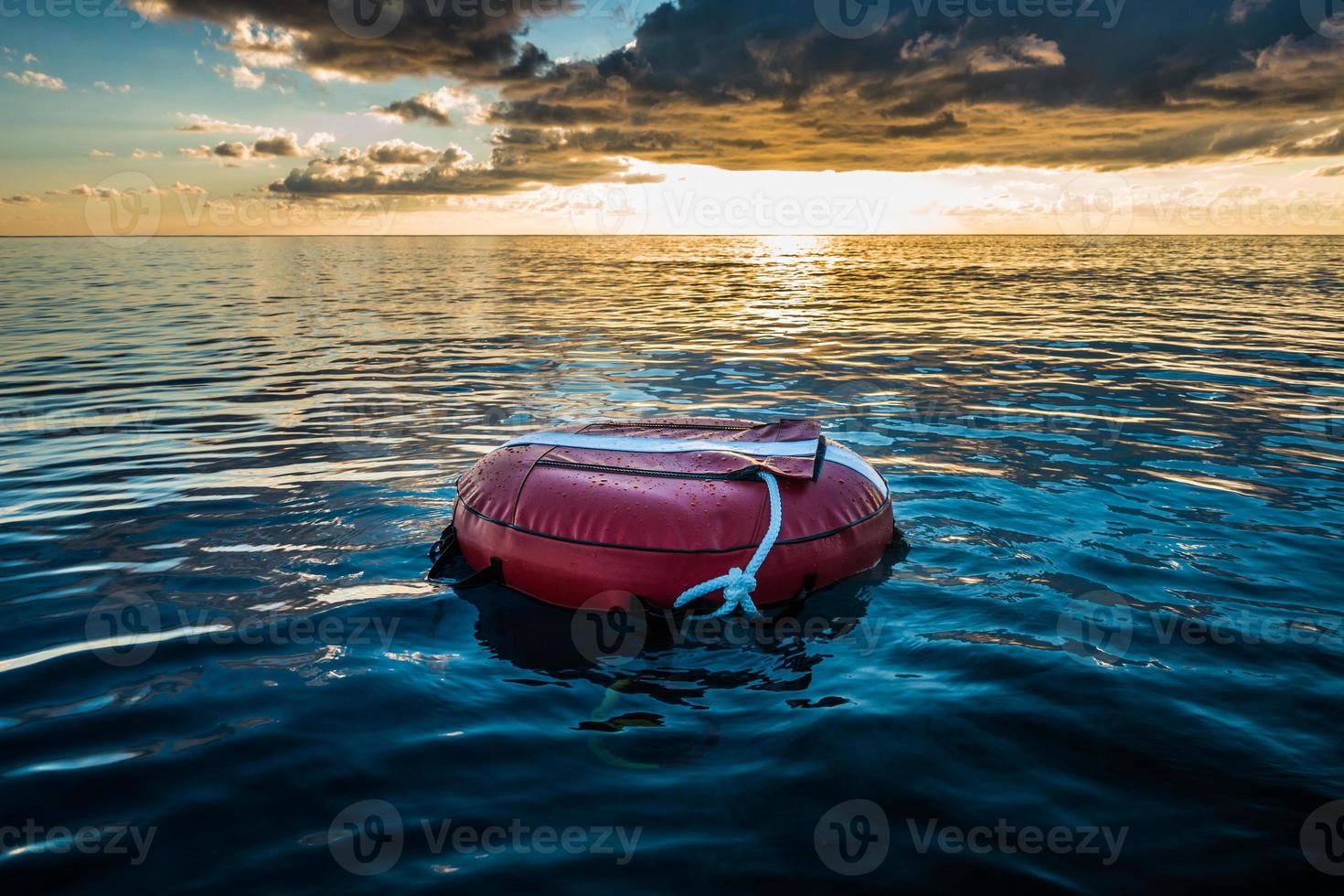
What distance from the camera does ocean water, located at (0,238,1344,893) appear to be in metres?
3.35

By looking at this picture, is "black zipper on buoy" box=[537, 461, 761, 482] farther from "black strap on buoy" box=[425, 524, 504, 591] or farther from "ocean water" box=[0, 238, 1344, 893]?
"ocean water" box=[0, 238, 1344, 893]

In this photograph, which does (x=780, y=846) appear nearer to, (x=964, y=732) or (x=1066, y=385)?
(x=964, y=732)

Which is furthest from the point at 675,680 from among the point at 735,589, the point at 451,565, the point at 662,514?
the point at 451,565

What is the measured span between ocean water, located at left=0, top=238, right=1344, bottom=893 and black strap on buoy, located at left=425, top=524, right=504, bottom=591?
0.19 m

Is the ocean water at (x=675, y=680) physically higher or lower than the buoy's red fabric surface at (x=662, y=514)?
lower

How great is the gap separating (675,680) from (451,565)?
7.94 ft

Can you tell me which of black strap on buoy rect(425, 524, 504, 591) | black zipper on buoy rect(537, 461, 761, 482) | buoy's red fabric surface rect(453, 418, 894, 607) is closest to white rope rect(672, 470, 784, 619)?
buoy's red fabric surface rect(453, 418, 894, 607)

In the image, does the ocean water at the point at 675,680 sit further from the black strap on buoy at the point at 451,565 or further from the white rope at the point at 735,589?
the white rope at the point at 735,589

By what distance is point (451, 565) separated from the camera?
6352mm

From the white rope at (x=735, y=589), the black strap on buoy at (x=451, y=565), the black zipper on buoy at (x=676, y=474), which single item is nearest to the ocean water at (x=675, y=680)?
the black strap on buoy at (x=451, y=565)

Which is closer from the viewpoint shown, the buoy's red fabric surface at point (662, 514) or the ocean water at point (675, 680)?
the ocean water at point (675, 680)

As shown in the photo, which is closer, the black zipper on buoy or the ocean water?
the ocean water

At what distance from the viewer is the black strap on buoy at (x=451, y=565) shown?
18.1ft

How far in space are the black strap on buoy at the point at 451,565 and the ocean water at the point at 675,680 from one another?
0.61ft
